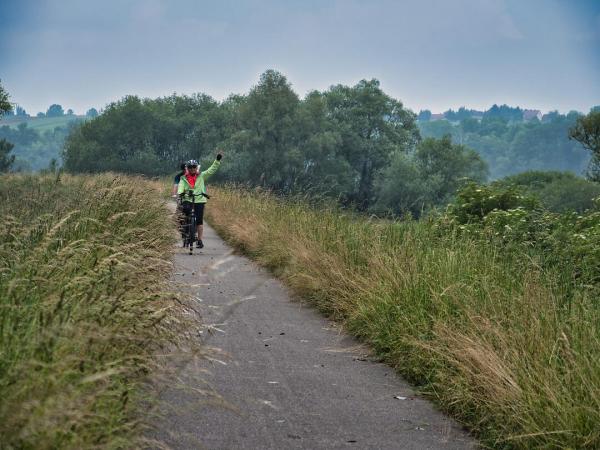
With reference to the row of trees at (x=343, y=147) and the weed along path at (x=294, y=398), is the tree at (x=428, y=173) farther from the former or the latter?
the weed along path at (x=294, y=398)

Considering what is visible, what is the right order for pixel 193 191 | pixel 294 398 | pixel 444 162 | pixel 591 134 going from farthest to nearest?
pixel 444 162 → pixel 591 134 → pixel 193 191 → pixel 294 398

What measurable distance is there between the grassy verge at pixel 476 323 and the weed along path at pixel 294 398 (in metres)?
0.28

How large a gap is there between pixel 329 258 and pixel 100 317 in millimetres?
6517

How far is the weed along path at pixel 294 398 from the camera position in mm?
5109

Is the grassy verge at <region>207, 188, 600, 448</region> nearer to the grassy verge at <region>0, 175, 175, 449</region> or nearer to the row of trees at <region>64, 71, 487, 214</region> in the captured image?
the grassy verge at <region>0, 175, 175, 449</region>

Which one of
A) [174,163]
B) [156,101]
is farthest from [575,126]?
[156,101]

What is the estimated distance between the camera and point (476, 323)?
6.68m

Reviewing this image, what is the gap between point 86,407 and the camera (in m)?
3.65

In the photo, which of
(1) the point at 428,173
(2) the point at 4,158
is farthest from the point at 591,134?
(2) the point at 4,158

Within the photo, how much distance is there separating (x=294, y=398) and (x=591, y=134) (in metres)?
45.5

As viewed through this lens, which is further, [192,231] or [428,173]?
[428,173]

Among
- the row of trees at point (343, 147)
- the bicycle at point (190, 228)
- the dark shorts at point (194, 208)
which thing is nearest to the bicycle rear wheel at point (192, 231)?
the bicycle at point (190, 228)

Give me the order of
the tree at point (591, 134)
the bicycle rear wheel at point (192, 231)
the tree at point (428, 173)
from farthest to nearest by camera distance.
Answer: the tree at point (428, 173), the tree at point (591, 134), the bicycle rear wheel at point (192, 231)

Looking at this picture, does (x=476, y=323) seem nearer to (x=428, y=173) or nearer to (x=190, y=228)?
(x=190, y=228)
